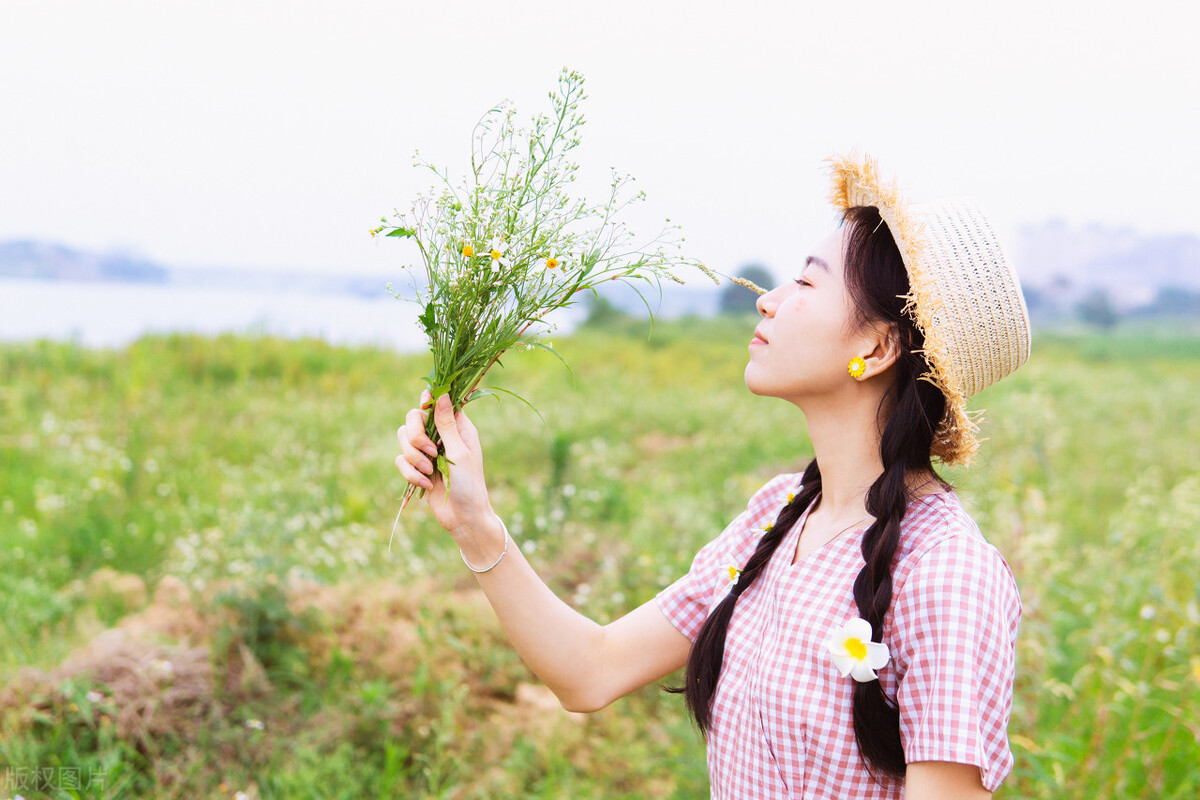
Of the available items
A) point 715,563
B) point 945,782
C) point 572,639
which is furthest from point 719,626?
point 945,782

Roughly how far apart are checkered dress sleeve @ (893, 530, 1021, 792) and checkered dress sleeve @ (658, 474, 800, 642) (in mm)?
472

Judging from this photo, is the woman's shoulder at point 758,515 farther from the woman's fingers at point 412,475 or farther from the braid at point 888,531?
the woman's fingers at point 412,475

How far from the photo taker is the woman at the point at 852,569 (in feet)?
4.30

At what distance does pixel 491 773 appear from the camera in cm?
301

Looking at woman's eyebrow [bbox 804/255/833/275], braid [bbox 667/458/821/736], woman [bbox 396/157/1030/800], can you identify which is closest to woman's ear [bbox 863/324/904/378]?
woman [bbox 396/157/1030/800]

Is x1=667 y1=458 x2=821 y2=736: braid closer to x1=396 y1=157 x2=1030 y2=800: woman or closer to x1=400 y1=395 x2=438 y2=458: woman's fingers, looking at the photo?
x1=396 y1=157 x2=1030 y2=800: woman

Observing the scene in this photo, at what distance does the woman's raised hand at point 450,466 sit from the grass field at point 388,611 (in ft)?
3.90

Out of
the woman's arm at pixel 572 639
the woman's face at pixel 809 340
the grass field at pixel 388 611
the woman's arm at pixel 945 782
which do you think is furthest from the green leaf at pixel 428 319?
the grass field at pixel 388 611

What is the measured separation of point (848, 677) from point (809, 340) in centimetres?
57

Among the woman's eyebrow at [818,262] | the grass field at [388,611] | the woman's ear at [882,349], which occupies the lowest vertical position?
the grass field at [388,611]

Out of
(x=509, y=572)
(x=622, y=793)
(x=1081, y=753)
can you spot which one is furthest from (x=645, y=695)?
(x=509, y=572)

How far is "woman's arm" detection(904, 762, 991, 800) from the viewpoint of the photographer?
1.26 meters

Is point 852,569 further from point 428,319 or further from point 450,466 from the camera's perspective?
point 428,319

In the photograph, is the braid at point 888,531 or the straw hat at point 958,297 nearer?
the braid at point 888,531
